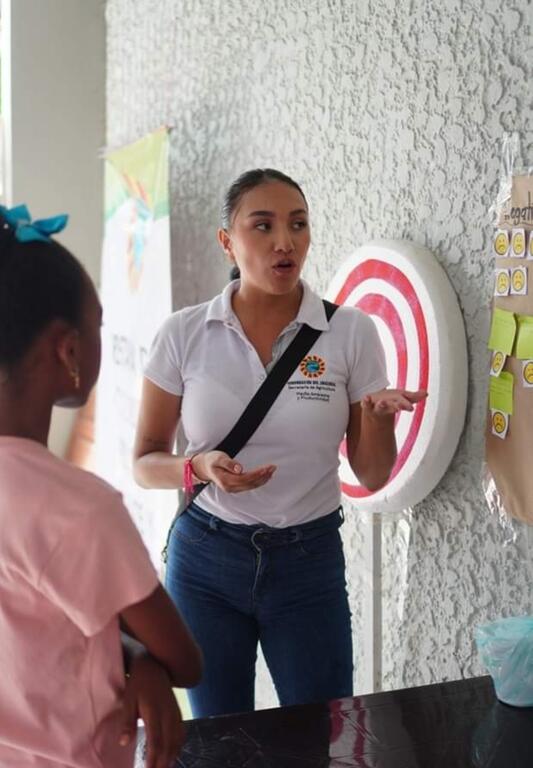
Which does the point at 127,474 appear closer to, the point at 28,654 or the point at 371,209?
the point at 371,209

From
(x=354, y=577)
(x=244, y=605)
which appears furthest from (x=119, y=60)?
(x=244, y=605)

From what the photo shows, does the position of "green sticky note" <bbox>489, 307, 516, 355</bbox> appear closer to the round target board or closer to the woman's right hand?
the round target board

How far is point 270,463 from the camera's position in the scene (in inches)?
56.8

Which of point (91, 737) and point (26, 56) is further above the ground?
point (26, 56)

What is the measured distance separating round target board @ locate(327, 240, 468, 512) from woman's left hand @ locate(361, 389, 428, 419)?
179 mm

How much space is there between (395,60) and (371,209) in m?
0.27

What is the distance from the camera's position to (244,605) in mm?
1429

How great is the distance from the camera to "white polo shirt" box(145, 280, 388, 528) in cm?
144

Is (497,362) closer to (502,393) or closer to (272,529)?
(502,393)

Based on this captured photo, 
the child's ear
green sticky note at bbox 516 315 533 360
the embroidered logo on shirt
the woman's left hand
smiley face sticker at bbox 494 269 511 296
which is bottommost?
the woman's left hand

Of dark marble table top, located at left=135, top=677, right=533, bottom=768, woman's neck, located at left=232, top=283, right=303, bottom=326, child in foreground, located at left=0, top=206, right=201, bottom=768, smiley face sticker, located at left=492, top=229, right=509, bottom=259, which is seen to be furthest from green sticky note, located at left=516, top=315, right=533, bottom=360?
child in foreground, located at left=0, top=206, right=201, bottom=768

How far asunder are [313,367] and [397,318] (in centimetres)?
27

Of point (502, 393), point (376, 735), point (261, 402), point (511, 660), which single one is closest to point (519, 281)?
point (502, 393)

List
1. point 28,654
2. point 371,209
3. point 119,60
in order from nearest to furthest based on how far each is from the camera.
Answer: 1. point 28,654
2. point 371,209
3. point 119,60
